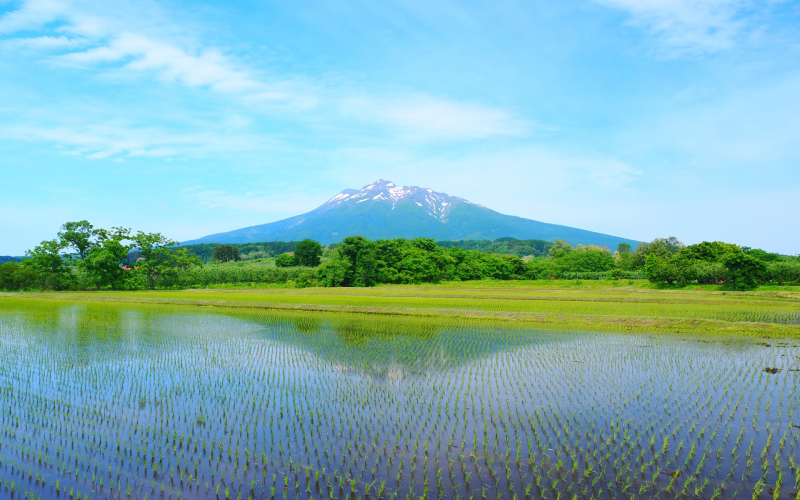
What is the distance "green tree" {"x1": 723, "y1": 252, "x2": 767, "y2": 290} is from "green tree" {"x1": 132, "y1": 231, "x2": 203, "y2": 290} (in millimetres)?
56002

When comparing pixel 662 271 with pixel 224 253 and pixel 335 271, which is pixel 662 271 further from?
pixel 224 253

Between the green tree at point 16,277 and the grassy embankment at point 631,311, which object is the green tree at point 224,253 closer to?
the green tree at point 16,277

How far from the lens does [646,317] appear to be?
22.6 metres

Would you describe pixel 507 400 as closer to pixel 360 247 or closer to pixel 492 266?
pixel 360 247

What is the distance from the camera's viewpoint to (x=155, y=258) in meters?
53.8

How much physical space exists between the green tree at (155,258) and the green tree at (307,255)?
41.9 metres

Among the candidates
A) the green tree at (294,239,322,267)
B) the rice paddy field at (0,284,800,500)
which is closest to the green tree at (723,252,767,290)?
the rice paddy field at (0,284,800,500)

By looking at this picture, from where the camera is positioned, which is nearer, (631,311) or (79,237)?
(631,311)

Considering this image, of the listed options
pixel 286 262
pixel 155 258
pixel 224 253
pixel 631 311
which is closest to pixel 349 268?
pixel 155 258

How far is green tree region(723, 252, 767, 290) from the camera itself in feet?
127

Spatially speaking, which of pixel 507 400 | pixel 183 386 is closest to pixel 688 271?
pixel 507 400

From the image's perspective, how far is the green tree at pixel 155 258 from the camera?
53188mm

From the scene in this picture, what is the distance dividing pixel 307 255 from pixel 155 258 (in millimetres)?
44757

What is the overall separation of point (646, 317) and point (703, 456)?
17.3 m
